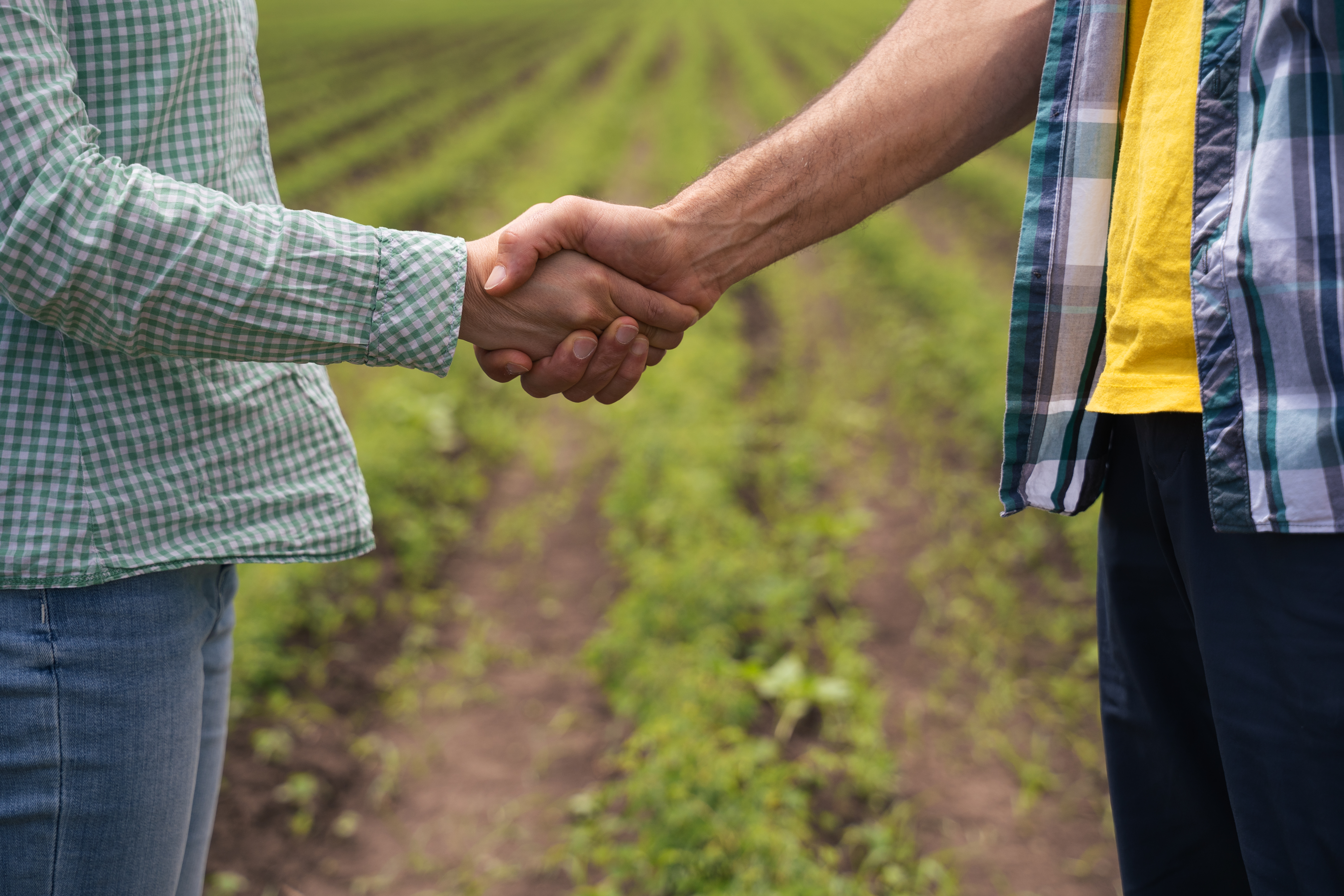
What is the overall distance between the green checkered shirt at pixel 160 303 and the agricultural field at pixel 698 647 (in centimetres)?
Result: 93

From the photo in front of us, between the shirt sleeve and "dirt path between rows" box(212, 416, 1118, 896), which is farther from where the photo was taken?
"dirt path between rows" box(212, 416, 1118, 896)

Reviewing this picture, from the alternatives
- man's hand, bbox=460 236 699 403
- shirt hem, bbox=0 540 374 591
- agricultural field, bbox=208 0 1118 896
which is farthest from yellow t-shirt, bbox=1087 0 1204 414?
shirt hem, bbox=0 540 374 591

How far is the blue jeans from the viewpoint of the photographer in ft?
3.80

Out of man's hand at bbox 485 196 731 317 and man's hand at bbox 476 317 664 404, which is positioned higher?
man's hand at bbox 485 196 731 317

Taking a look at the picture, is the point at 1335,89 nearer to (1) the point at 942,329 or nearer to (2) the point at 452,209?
(1) the point at 942,329

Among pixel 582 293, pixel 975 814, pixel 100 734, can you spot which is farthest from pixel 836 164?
pixel 975 814

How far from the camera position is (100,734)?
121cm

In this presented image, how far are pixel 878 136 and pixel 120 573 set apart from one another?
54.5 inches

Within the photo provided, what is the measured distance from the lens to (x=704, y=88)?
20047 mm

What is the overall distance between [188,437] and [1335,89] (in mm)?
1439

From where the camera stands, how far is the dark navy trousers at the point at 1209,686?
101cm

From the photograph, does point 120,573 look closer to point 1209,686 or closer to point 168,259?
point 168,259

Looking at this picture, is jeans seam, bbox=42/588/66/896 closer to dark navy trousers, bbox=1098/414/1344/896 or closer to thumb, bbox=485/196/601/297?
thumb, bbox=485/196/601/297

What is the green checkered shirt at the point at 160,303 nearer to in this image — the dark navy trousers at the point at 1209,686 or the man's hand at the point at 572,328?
the man's hand at the point at 572,328
